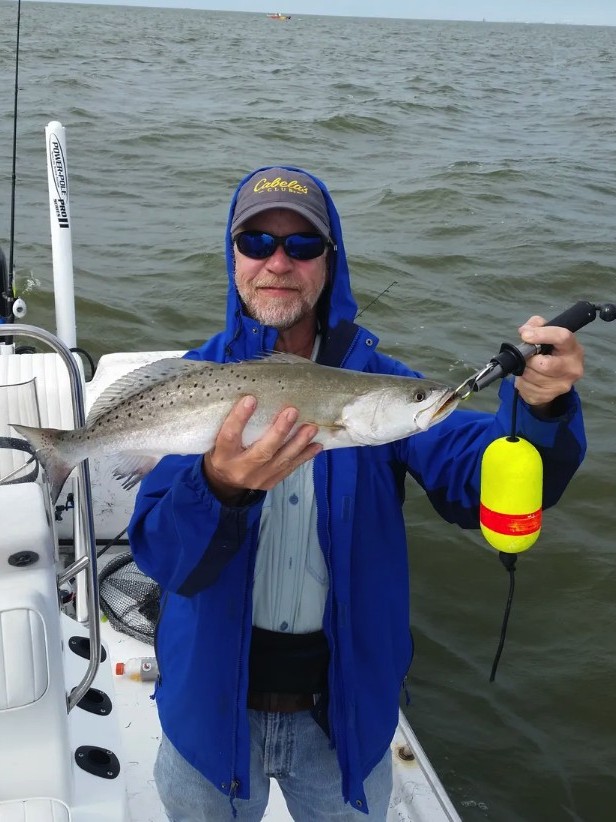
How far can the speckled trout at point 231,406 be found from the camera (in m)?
2.47

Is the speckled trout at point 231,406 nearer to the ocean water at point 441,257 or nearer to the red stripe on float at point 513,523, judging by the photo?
the red stripe on float at point 513,523

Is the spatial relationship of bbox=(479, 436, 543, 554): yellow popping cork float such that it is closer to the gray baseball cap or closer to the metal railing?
the gray baseball cap

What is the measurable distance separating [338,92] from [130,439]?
28.5 m

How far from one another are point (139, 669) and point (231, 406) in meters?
2.41

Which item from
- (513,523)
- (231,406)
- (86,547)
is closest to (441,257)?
(86,547)

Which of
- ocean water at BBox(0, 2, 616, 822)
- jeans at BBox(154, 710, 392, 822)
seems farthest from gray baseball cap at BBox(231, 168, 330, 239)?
ocean water at BBox(0, 2, 616, 822)

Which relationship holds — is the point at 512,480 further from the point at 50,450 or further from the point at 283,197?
the point at 50,450

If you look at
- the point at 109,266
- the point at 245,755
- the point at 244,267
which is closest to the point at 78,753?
the point at 245,755

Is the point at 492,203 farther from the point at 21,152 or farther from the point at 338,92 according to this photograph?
the point at 338,92

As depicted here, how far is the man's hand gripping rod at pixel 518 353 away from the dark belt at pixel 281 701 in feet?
3.76

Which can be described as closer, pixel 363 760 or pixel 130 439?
pixel 130 439

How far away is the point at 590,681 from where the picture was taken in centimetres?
591

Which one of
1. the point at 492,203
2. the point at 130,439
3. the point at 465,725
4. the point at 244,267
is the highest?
the point at 244,267

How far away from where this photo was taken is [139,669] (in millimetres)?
4375
